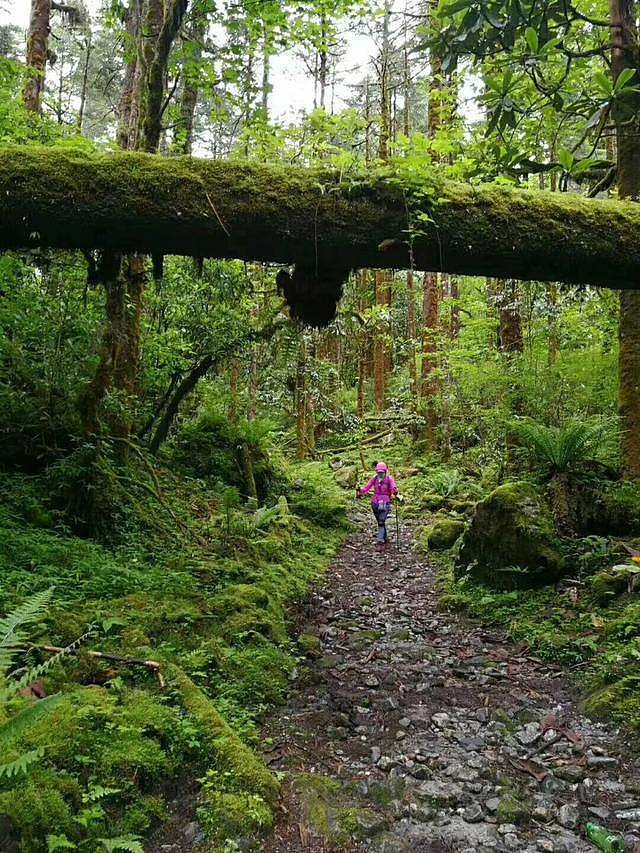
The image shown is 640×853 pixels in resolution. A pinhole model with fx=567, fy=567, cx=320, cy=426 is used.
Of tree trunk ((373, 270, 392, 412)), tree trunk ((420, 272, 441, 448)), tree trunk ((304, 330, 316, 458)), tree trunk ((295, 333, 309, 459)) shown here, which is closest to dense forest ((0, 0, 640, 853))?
tree trunk ((295, 333, 309, 459))

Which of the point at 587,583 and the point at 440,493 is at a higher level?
the point at 587,583

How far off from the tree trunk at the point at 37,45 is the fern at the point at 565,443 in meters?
12.6

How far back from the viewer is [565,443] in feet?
25.3

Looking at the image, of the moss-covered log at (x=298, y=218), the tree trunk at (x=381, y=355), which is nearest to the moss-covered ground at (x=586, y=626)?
the moss-covered log at (x=298, y=218)

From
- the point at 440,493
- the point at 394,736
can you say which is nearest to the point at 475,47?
the point at 394,736

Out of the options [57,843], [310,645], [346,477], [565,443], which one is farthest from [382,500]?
[57,843]

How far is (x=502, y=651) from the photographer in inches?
230

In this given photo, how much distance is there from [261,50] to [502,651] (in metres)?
8.27

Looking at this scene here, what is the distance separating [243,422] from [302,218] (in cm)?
803

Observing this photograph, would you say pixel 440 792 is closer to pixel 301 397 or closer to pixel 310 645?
pixel 310 645

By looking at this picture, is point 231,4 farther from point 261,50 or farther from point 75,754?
point 75,754

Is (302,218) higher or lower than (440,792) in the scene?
higher

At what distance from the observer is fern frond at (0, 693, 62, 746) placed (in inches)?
96.0

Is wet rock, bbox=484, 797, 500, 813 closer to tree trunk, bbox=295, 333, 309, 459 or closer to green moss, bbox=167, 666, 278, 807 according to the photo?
green moss, bbox=167, 666, 278, 807
